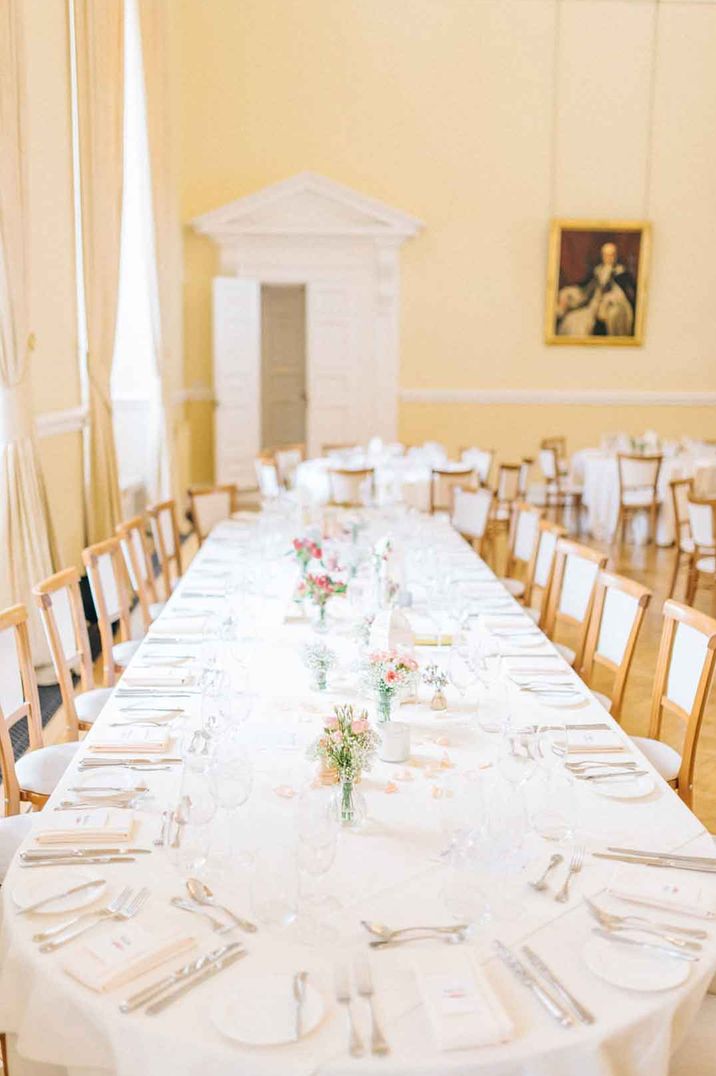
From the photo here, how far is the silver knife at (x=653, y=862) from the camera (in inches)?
77.8

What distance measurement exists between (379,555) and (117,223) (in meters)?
4.48

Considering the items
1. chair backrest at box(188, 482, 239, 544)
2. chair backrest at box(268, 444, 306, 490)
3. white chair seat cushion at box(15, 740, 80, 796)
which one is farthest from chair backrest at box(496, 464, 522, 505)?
white chair seat cushion at box(15, 740, 80, 796)

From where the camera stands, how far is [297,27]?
440 inches

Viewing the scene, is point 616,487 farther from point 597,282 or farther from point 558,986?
point 558,986

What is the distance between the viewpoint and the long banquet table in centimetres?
148

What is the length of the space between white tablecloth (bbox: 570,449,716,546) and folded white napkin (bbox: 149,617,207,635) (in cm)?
653

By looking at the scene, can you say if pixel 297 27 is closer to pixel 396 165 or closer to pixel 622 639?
pixel 396 165

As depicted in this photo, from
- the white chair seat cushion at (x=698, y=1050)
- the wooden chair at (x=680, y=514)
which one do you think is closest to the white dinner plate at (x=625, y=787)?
the white chair seat cushion at (x=698, y=1050)

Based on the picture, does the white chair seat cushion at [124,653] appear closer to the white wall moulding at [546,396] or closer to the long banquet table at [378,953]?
the long banquet table at [378,953]

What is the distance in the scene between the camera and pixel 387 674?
250 cm

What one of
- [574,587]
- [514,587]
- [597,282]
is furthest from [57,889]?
[597,282]

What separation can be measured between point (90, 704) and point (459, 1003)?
2.46 m

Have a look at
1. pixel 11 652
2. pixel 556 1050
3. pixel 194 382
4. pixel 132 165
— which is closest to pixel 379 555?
pixel 11 652

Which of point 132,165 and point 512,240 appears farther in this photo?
point 512,240
